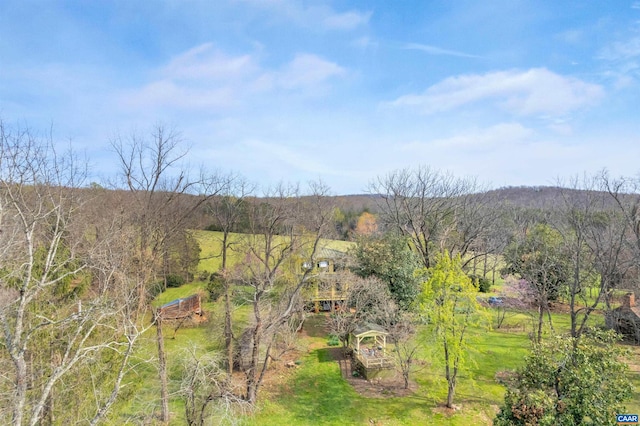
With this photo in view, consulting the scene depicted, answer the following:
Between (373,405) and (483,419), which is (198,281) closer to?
(373,405)

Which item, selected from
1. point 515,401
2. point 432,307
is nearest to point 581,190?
point 432,307

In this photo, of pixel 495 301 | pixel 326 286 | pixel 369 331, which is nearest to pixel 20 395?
pixel 369 331

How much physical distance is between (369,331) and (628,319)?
15170 millimetres

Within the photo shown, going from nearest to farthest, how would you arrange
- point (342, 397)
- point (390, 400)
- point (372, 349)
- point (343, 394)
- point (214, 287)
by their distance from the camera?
point (390, 400) → point (342, 397) → point (343, 394) → point (372, 349) → point (214, 287)

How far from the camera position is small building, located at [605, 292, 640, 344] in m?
20.3

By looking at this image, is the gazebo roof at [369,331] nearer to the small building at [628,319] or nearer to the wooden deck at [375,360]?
the wooden deck at [375,360]

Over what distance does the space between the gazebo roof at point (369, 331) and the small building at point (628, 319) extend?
12.5 metres

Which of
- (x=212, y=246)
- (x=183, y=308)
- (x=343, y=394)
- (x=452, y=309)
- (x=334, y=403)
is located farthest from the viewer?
(x=212, y=246)

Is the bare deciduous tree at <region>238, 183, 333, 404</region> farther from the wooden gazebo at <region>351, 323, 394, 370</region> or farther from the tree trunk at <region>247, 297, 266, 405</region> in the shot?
the wooden gazebo at <region>351, 323, 394, 370</region>

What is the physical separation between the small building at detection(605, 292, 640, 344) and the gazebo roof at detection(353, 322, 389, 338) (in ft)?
41.1

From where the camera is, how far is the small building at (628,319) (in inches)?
800

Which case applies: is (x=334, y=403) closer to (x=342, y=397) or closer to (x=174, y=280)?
(x=342, y=397)

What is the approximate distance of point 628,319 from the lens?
20750 mm

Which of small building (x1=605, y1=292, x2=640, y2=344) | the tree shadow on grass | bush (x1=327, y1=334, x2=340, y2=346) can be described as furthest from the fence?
small building (x1=605, y1=292, x2=640, y2=344)
